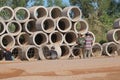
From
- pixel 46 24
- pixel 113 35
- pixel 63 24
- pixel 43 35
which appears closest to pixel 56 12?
pixel 63 24

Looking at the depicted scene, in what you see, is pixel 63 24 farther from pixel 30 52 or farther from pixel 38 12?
pixel 30 52

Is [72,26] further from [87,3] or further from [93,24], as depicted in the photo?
[87,3]

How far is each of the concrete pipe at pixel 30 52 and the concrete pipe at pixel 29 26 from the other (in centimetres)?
78

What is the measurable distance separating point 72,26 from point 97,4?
42.2ft

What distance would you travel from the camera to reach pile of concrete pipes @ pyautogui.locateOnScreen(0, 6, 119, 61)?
17.8m

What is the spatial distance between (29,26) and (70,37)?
205cm

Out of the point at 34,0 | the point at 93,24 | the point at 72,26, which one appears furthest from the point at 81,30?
the point at 34,0

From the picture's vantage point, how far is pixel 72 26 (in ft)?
62.5

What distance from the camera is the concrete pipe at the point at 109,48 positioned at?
66.1ft

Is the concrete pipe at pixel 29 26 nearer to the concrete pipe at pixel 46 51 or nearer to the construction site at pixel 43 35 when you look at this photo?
the construction site at pixel 43 35

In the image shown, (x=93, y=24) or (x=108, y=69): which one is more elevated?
(x=93, y=24)

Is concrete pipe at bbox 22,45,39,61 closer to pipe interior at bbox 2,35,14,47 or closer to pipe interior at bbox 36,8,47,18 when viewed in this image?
pipe interior at bbox 2,35,14,47

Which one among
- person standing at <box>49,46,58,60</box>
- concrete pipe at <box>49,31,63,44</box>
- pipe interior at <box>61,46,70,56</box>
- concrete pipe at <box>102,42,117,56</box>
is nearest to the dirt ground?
person standing at <box>49,46,58,60</box>

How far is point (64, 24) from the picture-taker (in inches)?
746
